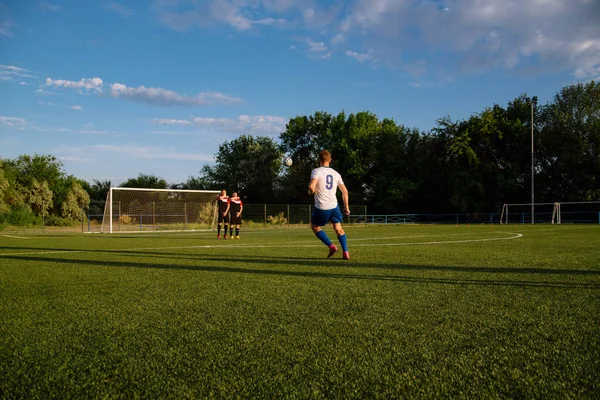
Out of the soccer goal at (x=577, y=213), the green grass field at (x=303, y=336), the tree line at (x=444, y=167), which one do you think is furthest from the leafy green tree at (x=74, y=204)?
the green grass field at (x=303, y=336)

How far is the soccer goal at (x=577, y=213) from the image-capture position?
Result: 3422cm

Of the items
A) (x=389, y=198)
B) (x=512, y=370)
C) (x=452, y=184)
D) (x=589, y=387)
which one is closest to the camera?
(x=589, y=387)

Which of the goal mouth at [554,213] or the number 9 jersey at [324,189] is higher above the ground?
the number 9 jersey at [324,189]

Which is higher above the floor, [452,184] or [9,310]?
[452,184]

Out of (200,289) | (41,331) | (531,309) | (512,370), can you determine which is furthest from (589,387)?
(200,289)

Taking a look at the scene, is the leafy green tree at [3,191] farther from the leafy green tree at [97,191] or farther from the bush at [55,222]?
the leafy green tree at [97,191]

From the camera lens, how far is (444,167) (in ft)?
149

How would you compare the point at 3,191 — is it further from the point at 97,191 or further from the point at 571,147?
the point at 571,147

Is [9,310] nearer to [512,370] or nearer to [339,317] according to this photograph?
[339,317]

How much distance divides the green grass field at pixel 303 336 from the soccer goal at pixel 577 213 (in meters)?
33.8

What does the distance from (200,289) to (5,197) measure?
42970mm

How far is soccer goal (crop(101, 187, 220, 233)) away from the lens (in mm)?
27594

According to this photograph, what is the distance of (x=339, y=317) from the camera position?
336 centimetres

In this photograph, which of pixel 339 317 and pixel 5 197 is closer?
pixel 339 317
